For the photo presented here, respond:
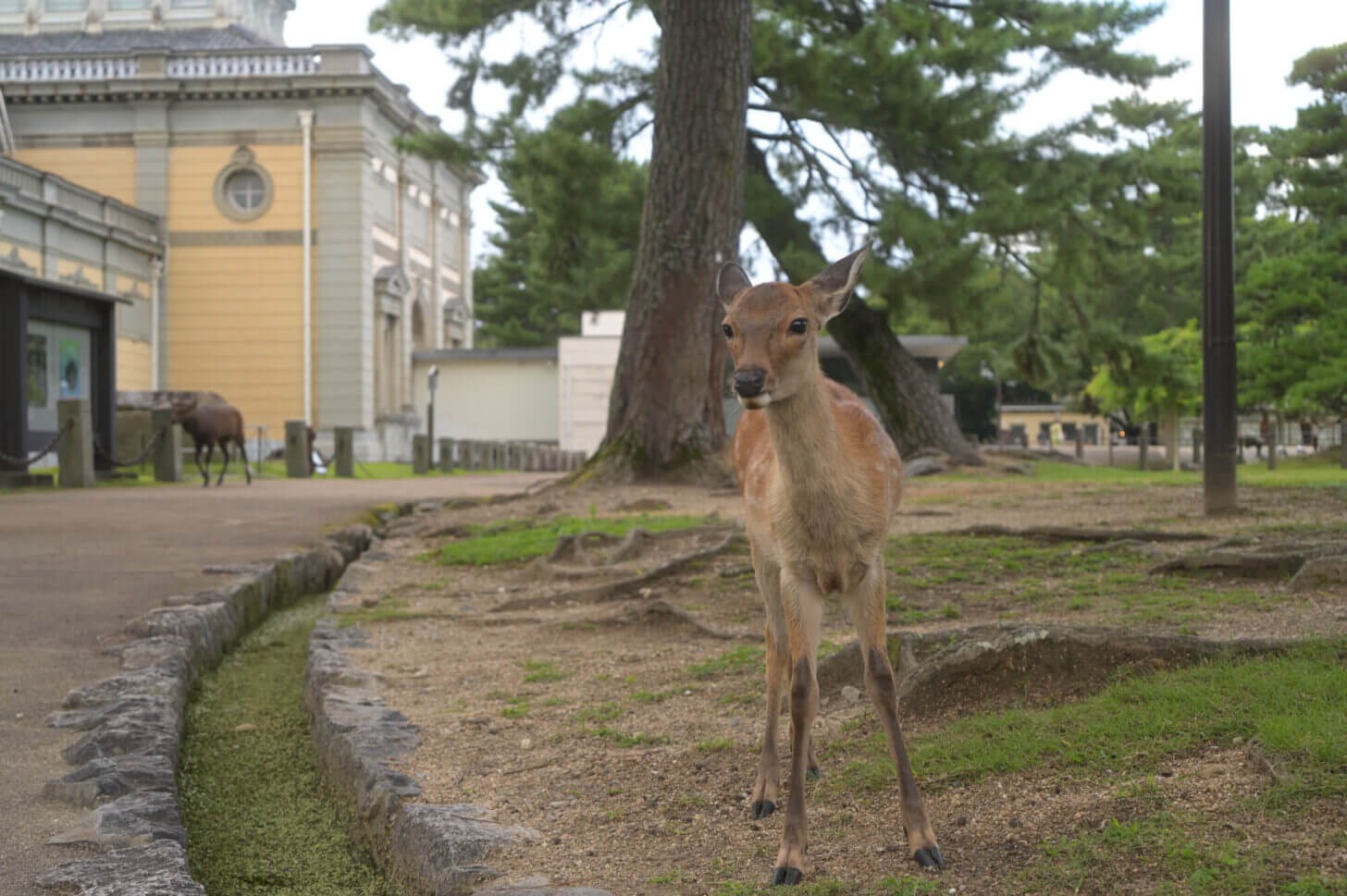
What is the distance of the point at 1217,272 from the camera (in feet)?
29.4

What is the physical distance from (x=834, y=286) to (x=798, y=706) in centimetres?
121

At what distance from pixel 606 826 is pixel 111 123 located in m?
41.9

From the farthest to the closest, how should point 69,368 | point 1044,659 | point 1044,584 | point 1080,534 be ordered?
point 69,368, point 1080,534, point 1044,584, point 1044,659

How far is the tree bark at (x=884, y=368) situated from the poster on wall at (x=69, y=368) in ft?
36.2

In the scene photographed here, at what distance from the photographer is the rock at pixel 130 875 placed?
3027mm

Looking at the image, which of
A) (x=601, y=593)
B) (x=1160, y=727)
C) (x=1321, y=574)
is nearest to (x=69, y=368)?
(x=601, y=593)

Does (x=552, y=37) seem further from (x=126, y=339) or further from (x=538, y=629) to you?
(x=126, y=339)

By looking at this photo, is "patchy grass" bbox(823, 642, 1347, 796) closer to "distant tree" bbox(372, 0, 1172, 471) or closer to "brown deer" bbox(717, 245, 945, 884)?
"brown deer" bbox(717, 245, 945, 884)

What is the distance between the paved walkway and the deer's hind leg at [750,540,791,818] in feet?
6.23

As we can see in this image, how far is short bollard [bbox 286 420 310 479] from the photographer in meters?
26.9

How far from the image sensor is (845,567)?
3527mm

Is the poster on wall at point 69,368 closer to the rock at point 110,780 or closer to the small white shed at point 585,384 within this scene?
the rock at point 110,780

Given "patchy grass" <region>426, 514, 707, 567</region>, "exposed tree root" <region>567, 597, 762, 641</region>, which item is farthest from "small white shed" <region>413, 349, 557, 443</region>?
"exposed tree root" <region>567, 597, 762, 641</region>

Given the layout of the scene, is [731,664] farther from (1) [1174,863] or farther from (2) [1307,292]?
(2) [1307,292]
